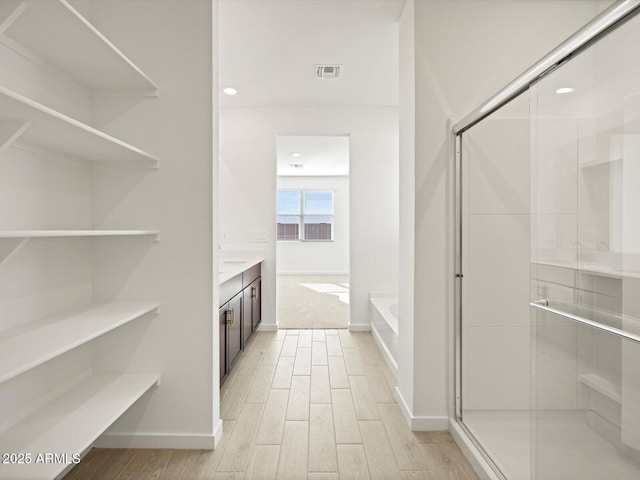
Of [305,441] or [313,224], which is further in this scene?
[313,224]

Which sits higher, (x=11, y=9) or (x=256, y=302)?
(x=11, y=9)

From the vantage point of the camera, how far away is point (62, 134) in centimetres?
136

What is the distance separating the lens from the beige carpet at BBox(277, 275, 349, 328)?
14.7 ft

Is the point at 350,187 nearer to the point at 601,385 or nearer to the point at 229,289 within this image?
the point at 229,289

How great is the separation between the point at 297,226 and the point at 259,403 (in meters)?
7.30

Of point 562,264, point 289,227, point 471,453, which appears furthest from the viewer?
point 289,227

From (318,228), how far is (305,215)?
1.59 feet

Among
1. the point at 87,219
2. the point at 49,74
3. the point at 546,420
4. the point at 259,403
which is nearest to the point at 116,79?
the point at 49,74

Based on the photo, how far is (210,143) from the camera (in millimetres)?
1923

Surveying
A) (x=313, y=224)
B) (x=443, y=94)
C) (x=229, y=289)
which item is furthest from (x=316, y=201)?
(x=443, y=94)

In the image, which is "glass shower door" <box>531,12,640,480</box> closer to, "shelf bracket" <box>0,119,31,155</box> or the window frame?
"shelf bracket" <box>0,119,31,155</box>

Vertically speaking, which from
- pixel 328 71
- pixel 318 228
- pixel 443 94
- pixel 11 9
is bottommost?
pixel 318 228

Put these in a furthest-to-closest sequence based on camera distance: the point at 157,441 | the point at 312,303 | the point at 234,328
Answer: the point at 312,303 < the point at 234,328 < the point at 157,441

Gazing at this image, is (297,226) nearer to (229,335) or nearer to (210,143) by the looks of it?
(229,335)
